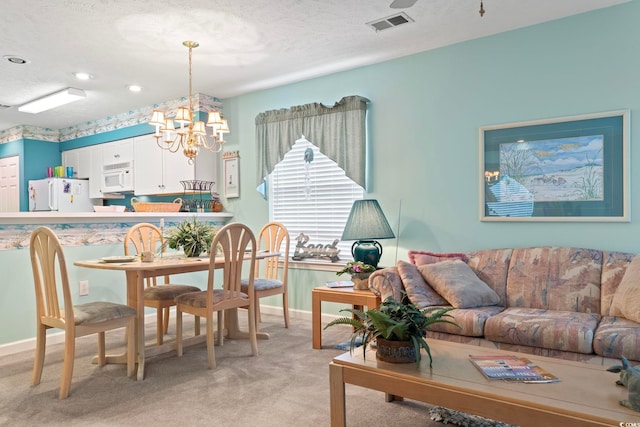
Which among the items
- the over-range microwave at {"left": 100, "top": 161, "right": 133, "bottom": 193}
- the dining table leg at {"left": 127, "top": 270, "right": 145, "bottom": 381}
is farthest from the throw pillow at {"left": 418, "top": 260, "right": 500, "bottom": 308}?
the over-range microwave at {"left": 100, "top": 161, "right": 133, "bottom": 193}

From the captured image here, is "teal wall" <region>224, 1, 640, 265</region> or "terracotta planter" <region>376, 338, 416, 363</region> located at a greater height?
"teal wall" <region>224, 1, 640, 265</region>

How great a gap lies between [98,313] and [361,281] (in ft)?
6.09

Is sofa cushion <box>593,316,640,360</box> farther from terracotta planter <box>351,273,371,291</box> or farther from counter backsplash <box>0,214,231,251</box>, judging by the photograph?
counter backsplash <box>0,214,231,251</box>

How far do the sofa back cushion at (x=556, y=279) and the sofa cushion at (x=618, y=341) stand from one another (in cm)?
46

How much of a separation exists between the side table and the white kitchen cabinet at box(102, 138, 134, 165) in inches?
149

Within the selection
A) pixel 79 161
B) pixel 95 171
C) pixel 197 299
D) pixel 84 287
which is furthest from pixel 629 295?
pixel 79 161

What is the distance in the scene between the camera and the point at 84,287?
4.15 m

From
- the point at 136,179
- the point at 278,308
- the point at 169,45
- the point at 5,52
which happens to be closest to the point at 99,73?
the point at 5,52

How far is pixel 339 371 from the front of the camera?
6.51 feet

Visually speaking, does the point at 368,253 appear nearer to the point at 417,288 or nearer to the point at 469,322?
the point at 417,288

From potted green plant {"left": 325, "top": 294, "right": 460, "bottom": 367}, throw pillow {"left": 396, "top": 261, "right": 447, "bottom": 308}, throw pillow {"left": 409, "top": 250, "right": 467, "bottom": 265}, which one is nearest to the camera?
potted green plant {"left": 325, "top": 294, "right": 460, "bottom": 367}

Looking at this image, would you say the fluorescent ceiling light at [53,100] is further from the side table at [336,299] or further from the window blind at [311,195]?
the side table at [336,299]

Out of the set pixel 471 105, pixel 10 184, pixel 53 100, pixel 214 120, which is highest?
pixel 53 100

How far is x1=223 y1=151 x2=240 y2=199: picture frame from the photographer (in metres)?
5.39
